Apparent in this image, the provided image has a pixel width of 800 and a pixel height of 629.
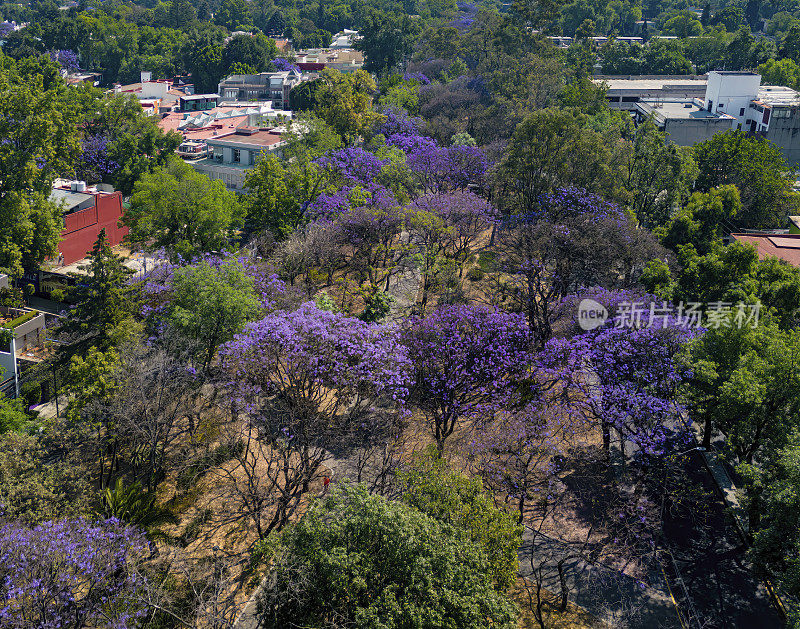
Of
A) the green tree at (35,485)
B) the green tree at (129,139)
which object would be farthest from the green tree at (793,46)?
the green tree at (35,485)

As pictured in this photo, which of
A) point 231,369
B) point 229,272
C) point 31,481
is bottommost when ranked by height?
point 31,481

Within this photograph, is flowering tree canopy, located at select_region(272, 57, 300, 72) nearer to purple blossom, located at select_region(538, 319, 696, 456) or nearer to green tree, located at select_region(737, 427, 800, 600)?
purple blossom, located at select_region(538, 319, 696, 456)

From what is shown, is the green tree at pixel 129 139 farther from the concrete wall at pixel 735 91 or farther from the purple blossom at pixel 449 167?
the concrete wall at pixel 735 91

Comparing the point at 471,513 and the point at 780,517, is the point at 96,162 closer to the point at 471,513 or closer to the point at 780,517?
the point at 471,513

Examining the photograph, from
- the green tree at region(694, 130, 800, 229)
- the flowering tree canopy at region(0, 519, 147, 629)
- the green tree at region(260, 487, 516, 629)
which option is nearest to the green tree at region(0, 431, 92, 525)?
the flowering tree canopy at region(0, 519, 147, 629)

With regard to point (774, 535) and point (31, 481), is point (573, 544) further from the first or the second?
point (31, 481)

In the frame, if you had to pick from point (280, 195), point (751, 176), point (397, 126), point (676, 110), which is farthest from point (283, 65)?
point (751, 176)

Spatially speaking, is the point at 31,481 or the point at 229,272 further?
the point at 229,272

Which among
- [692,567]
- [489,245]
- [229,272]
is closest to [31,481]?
[229,272]
